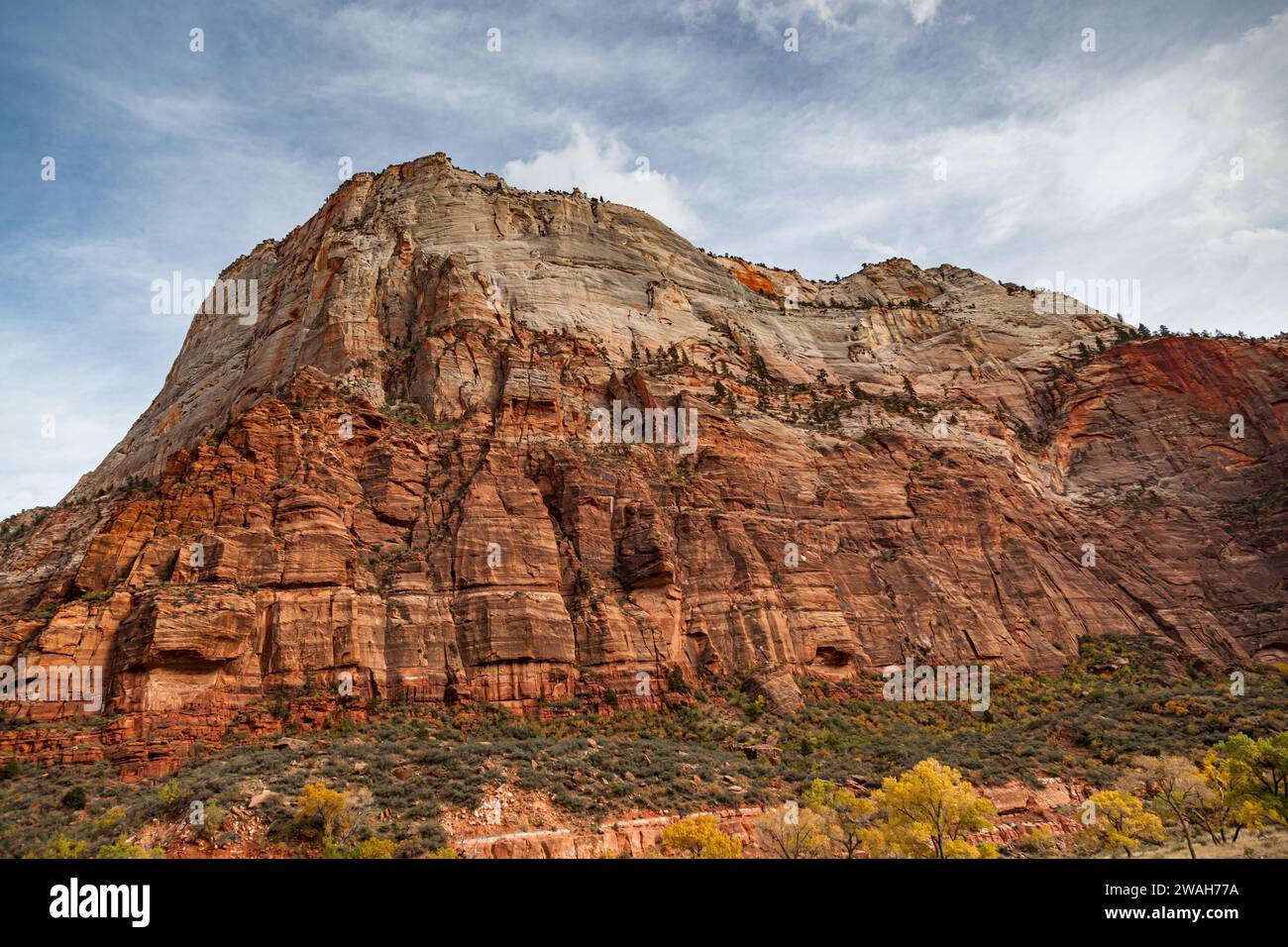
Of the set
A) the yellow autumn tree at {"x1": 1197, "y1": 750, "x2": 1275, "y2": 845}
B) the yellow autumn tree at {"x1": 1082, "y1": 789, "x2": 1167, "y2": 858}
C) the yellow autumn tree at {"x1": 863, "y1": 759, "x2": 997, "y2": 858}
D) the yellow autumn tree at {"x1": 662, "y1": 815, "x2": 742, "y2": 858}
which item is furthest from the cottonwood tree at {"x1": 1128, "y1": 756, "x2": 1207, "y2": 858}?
the yellow autumn tree at {"x1": 662, "y1": 815, "x2": 742, "y2": 858}

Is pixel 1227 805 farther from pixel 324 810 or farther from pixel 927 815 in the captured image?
pixel 324 810

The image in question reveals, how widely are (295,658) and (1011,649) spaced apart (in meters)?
40.8

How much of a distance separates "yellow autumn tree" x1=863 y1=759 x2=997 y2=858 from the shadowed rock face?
1396 cm

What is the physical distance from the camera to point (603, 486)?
46.8 meters

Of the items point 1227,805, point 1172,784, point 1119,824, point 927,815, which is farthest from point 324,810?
point 1172,784

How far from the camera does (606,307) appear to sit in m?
65.7

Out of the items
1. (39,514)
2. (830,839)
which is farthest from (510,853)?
(39,514)

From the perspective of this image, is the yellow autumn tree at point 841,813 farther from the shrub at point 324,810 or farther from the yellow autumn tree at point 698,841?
the shrub at point 324,810

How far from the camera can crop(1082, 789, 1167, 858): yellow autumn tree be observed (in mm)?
29125

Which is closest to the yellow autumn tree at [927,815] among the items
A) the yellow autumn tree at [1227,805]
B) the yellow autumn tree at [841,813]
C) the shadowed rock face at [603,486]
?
the yellow autumn tree at [841,813]

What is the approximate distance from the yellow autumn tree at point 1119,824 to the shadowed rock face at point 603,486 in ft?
47.8

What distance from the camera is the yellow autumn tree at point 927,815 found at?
2611 cm

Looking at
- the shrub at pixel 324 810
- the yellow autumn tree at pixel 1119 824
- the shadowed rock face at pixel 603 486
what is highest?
the shadowed rock face at pixel 603 486
